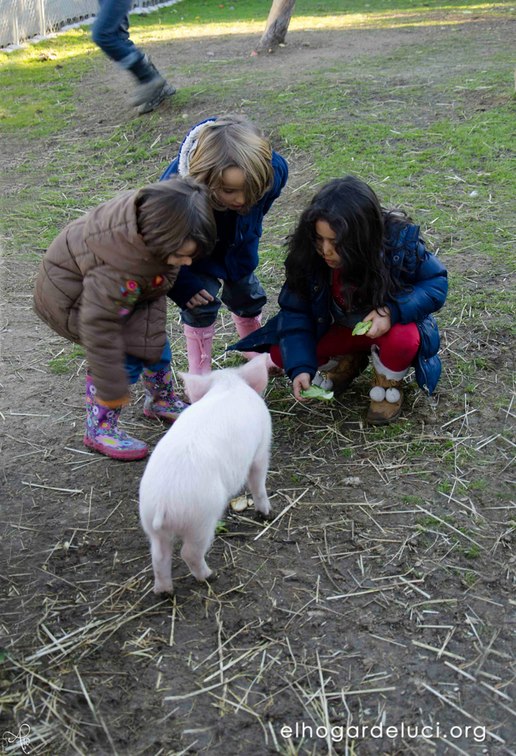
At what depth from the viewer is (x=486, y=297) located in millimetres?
4457

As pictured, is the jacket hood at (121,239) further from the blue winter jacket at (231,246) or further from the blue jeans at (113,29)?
the blue jeans at (113,29)

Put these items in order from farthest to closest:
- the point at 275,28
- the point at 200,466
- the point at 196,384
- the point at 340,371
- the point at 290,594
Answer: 1. the point at 275,28
2. the point at 340,371
3. the point at 196,384
4. the point at 290,594
5. the point at 200,466

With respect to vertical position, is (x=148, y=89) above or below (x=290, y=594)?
above

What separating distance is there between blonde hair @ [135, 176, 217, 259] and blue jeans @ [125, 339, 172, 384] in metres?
0.61

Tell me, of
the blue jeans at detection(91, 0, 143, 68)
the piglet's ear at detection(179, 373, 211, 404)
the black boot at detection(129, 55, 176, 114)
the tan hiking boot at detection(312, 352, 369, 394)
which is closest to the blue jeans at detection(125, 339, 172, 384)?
the piglet's ear at detection(179, 373, 211, 404)

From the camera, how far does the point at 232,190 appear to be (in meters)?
3.14

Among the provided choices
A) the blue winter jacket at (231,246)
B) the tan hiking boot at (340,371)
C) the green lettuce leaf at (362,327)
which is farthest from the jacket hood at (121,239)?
the tan hiking boot at (340,371)

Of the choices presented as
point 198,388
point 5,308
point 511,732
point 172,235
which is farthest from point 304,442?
point 5,308

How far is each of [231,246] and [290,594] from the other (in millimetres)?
1711

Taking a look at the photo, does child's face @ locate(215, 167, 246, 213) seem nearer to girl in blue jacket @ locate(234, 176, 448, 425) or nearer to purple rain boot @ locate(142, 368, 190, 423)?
girl in blue jacket @ locate(234, 176, 448, 425)

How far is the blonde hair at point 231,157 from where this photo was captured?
10.1ft

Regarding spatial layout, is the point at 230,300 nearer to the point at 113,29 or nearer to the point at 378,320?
the point at 378,320

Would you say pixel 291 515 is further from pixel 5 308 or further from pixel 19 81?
pixel 19 81

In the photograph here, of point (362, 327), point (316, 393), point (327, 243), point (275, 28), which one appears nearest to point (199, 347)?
point (316, 393)
